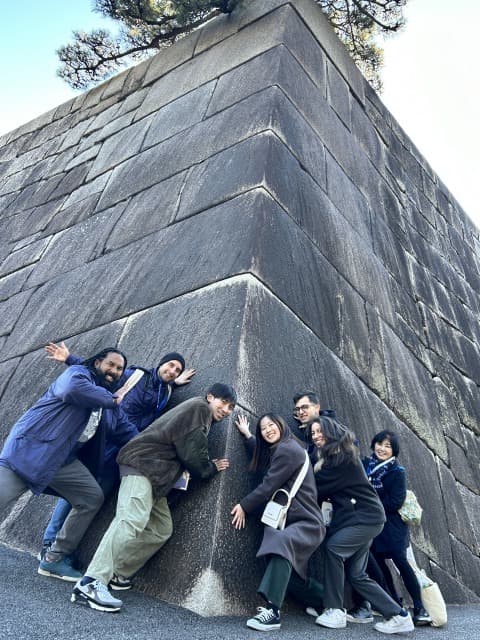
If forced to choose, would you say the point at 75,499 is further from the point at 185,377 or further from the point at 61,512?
the point at 185,377

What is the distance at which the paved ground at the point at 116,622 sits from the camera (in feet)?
6.33

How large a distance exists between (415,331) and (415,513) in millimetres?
3308

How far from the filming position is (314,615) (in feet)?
9.31

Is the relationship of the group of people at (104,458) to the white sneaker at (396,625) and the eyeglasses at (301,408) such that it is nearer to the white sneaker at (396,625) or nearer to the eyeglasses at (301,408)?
the eyeglasses at (301,408)

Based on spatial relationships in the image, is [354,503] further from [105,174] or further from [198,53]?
[198,53]

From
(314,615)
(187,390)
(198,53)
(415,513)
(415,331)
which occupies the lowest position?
(314,615)

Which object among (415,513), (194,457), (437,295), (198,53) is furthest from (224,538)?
(198,53)

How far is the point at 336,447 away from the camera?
293cm

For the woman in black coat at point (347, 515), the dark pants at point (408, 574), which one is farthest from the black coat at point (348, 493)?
the dark pants at point (408, 574)

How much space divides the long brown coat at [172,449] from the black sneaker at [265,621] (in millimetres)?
689

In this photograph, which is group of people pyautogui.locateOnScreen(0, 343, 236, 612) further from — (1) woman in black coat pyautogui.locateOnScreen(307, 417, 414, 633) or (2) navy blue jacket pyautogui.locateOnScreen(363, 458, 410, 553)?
(2) navy blue jacket pyautogui.locateOnScreen(363, 458, 410, 553)

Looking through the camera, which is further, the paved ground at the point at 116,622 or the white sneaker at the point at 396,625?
the white sneaker at the point at 396,625

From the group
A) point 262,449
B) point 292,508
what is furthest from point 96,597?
point 262,449

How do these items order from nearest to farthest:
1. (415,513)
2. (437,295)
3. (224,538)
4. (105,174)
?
(224,538), (415,513), (105,174), (437,295)
